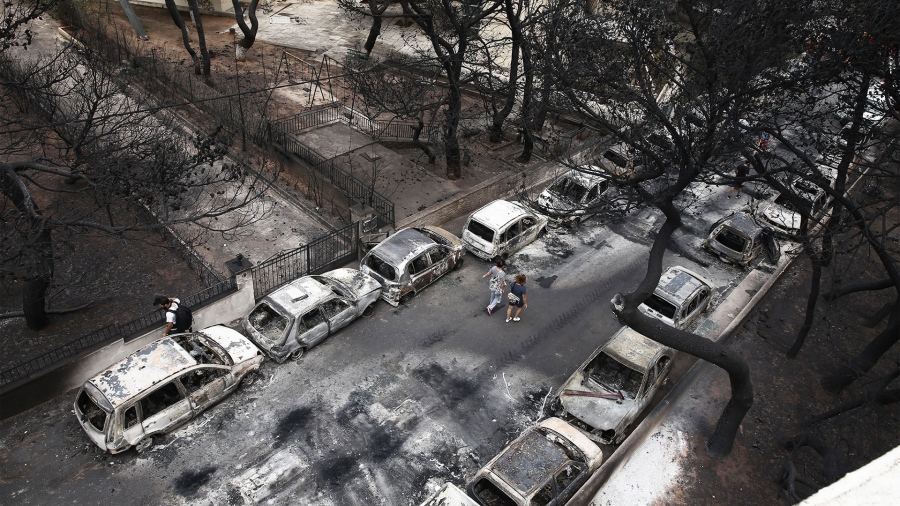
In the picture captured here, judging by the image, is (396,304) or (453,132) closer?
(396,304)

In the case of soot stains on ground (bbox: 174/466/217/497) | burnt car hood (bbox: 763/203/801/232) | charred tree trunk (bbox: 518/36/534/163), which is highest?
charred tree trunk (bbox: 518/36/534/163)

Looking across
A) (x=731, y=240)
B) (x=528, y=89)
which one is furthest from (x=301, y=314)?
(x=731, y=240)

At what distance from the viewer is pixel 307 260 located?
610 inches

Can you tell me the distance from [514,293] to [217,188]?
387 inches

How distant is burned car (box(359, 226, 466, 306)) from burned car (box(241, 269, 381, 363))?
71cm

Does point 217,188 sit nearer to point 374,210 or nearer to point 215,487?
point 374,210

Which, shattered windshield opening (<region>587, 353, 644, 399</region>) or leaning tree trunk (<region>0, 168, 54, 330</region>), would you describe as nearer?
leaning tree trunk (<region>0, 168, 54, 330</region>)

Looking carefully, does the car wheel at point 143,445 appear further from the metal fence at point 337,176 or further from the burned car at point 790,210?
the burned car at point 790,210

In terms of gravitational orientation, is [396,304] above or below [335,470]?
above

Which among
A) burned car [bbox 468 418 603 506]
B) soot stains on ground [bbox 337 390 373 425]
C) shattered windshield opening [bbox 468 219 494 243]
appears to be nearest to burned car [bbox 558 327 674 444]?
burned car [bbox 468 418 603 506]

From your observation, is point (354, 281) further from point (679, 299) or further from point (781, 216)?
point (781, 216)

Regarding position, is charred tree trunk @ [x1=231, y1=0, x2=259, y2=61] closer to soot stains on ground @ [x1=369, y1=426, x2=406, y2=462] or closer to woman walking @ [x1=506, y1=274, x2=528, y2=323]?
woman walking @ [x1=506, y1=274, x2=528, y2=323]

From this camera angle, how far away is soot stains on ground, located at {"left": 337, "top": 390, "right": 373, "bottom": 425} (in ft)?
40.0

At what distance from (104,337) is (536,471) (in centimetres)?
913
